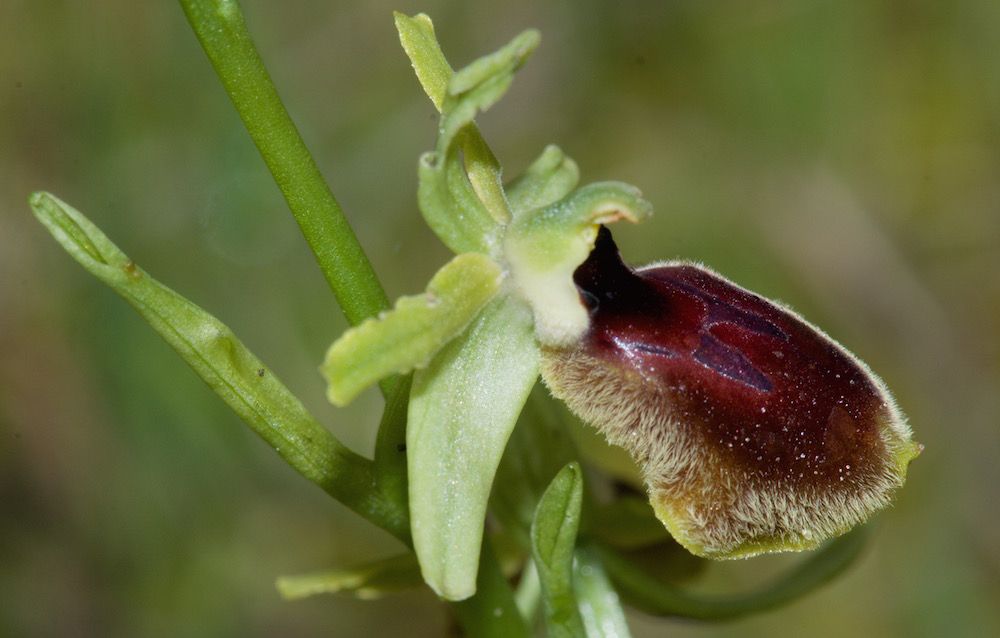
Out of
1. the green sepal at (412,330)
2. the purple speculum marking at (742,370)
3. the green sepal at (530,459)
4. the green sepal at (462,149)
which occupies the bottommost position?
the green sepal at (530,459)

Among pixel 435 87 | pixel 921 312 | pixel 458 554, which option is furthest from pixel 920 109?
pixel 458 554

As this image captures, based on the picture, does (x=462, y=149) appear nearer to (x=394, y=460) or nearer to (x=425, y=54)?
(x=425, y=54)

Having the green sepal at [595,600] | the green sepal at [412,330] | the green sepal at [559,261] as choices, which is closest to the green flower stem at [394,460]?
the green sepal at [412,330]

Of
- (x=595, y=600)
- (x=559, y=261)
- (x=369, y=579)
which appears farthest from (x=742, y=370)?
(x=369, y=579)

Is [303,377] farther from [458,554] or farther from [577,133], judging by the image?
[458,554]

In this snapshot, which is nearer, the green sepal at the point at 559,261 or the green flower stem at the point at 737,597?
the green sepal at the point at 559,261

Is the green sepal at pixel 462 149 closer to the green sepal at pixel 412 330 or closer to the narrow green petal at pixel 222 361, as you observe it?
the green sepal at pixel 412 330
